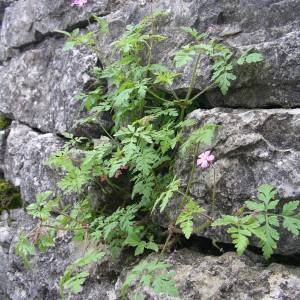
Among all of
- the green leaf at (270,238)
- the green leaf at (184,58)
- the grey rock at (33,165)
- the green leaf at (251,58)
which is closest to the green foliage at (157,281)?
the green leaf at (270,238)

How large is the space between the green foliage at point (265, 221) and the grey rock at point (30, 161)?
209cm

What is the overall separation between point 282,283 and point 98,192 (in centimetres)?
164

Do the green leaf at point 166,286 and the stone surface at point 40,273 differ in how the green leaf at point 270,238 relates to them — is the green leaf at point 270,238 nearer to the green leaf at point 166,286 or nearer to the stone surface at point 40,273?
the green leaf at point 166,286

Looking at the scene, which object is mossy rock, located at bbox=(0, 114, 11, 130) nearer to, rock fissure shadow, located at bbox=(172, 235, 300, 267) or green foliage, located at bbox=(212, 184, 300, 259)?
rock fissure shadow, located at bbox=(172, 235, 300, 267)

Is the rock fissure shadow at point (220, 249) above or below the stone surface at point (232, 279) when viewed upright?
below

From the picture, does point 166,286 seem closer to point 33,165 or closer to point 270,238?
point 270,238

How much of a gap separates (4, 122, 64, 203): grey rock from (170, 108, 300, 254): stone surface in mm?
1704

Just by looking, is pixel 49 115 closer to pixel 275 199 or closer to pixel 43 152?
pixel 43 152

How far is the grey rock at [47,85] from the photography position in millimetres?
4160

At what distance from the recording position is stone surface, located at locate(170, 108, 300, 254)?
2.52 meters

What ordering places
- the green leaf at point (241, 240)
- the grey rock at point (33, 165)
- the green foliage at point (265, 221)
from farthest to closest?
the grey rock at point (33, 165), the green foliage at point (265, 221), the green leaf at point (241, 240)

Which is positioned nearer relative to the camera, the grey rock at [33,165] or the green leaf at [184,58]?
the green leaf at [184,58]

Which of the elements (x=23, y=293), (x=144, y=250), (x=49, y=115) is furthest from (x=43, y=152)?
(x=144, y=250)

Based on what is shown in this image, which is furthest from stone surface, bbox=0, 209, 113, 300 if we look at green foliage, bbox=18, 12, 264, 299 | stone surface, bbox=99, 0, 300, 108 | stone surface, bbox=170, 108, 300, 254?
stone surface, bbox=99, 0, 300, 108
